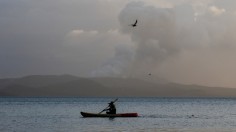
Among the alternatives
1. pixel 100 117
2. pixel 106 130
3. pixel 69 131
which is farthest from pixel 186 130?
pixel 100 117

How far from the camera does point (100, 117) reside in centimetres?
5781

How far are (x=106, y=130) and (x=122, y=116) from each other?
50.5 feet

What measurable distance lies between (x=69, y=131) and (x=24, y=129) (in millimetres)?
5318

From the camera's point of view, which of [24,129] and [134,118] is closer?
[24,129]

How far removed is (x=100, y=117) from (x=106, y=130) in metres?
15.6

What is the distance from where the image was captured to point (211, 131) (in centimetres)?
4259

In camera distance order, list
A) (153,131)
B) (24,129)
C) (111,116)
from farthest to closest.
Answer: (111,116)
(24,129)
(153,131)

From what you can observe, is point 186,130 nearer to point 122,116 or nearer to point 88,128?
point 88,128

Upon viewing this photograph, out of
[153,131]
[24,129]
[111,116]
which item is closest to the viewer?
[153,131]

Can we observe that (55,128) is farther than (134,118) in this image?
No

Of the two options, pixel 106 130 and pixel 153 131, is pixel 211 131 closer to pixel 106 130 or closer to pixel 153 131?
pixel 153 131

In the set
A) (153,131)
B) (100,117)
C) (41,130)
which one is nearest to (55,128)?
(41,130)

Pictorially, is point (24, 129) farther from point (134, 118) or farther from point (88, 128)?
point (134, 118)

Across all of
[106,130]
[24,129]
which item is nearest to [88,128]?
[106,130]
